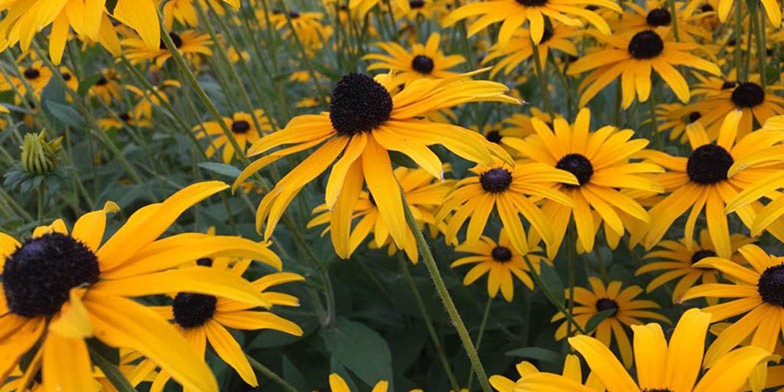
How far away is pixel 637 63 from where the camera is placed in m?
1.89

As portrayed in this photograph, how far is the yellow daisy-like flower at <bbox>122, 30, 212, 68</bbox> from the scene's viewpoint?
2.22m

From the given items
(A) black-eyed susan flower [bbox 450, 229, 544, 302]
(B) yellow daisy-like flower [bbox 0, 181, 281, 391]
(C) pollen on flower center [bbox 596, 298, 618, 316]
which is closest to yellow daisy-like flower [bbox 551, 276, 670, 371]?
(C) pollen on flower center [bbox 596, 298, 618, 316]

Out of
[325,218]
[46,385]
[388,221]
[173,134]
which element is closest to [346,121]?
[388,221]

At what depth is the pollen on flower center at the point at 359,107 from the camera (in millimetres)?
1067

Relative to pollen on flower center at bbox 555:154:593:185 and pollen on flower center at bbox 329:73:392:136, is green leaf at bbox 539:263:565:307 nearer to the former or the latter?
pollen on flower center at bbox 555:154:593:185

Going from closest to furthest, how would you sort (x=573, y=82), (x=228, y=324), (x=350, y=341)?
(x=228, y=324) → (x=350, y=341) → (x=573, y=82)

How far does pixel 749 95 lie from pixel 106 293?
5.66 feet

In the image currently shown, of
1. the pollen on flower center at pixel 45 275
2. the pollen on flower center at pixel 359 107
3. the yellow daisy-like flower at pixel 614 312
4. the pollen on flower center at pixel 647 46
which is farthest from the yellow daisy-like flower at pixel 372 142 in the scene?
the pollen on flower center at pixel 647 46

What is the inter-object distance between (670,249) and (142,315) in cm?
146

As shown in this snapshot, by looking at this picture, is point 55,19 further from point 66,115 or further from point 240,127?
point 240,127

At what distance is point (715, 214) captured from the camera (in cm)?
138

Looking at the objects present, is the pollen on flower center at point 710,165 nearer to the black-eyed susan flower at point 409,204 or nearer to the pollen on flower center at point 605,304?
the pollen on flower center at point 605,304

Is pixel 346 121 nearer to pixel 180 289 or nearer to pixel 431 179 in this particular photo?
pixel 180 289

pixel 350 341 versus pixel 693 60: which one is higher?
pixel 693 60
